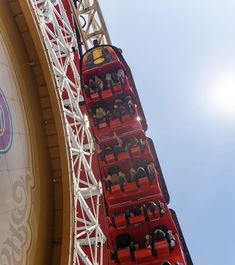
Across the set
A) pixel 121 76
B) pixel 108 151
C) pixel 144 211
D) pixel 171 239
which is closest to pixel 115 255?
pixel 144 211

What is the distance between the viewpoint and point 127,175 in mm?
13320

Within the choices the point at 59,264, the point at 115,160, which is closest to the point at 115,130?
the point at 115,160

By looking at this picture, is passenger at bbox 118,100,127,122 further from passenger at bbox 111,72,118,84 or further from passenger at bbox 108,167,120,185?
passenger at bbox 108,167,120,185

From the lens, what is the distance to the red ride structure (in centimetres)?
1203

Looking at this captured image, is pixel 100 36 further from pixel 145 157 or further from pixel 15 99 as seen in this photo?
pixel 15 99

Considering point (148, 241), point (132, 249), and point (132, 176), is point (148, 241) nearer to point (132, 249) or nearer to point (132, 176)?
point (132, 249)

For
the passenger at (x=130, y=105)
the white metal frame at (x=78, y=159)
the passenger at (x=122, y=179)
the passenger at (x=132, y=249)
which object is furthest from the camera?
the passenger at (x=130, y=105)

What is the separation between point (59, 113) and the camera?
28.0ft

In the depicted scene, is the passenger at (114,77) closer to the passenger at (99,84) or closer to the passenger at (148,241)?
the passenger at (99,84)

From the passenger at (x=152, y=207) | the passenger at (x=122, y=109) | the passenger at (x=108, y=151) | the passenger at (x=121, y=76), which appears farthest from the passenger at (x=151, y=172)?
the passenger at (x=121, y=76)

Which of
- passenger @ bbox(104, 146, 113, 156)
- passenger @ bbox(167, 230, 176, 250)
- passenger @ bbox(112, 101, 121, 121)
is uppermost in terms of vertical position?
passenger @ bbox(112, 101, 121, 121)

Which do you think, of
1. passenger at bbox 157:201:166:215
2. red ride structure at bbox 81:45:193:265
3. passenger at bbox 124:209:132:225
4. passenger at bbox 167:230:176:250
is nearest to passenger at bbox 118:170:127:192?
red ride structure at bbox 81:45:193:265

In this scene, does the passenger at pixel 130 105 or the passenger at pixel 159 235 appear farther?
the passenger at pixel 130 105

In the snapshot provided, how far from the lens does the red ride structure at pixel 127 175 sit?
1203 cm
